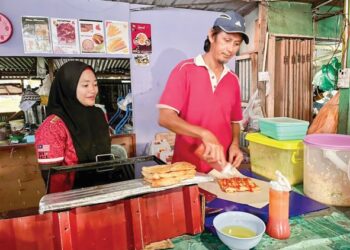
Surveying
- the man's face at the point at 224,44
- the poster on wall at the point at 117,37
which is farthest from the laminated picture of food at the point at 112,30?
the man's face at the point at 224,44

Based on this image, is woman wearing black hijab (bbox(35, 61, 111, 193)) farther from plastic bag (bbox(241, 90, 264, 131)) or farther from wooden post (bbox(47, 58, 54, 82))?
plastic bag (bbox(241, 90, 264, 131))

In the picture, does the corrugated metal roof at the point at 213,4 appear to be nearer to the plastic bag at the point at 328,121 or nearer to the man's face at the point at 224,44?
the man's face at the point at 224,44

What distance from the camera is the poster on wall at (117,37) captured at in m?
3.72

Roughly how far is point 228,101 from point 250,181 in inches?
26.4

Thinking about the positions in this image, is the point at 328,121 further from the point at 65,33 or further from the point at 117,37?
the point at 65,33

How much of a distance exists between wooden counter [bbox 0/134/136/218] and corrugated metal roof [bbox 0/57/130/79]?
1486 millimetres

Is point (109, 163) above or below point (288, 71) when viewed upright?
below

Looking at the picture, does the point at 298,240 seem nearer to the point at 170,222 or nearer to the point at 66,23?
the point at 170,222

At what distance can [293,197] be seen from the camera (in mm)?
1556

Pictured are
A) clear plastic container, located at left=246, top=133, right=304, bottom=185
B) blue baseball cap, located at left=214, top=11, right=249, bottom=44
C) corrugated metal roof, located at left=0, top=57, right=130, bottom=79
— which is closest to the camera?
blue baseball cap, located at left=214, top=11, right=249, bottom=44

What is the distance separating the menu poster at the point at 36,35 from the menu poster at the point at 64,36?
8 cm

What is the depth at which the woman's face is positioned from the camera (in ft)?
6.42

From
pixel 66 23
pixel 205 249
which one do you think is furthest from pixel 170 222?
pixel 66 23

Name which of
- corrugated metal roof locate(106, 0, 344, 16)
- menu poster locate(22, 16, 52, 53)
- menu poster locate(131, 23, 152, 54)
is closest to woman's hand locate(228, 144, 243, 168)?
menu poster locate(131, 23, 152, 54)
